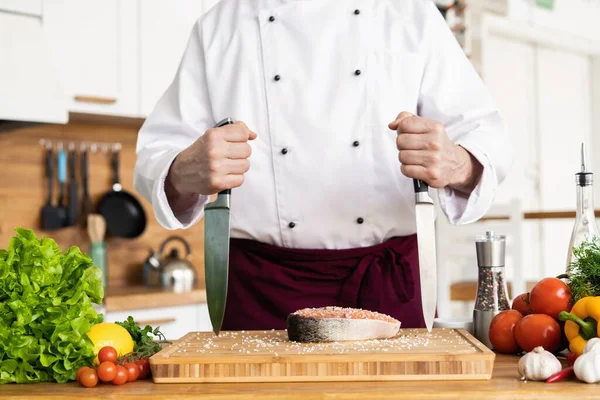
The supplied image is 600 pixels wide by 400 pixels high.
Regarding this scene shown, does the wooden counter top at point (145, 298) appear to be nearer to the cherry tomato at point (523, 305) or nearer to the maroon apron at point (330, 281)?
the maroon apron at point (330, 281)

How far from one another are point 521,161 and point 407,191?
424 cm

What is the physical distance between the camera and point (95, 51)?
2959 millimetres

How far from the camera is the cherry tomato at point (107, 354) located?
1.05 metres

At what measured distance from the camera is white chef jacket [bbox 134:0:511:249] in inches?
59.6

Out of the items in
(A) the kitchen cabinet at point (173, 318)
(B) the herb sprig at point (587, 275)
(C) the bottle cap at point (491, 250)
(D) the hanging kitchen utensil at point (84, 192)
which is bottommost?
(A) the kitchen cabinet at point (173, 318)

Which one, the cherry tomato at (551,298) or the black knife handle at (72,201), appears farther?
the black knife handle at (72,201)

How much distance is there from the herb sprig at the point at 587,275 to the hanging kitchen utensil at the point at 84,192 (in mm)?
2304

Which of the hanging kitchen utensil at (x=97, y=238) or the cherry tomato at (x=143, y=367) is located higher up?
the hanging kitchen utensil at (x=97, y=238)

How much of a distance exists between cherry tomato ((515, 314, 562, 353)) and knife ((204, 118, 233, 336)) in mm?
435

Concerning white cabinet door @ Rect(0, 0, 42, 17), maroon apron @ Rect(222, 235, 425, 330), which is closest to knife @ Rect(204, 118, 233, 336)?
maroon apron @ Rect(222, 235, 425, 330)

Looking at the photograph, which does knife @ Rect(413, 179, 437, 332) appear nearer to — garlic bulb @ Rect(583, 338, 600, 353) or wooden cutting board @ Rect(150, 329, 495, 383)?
wooden cutting board @ Rect(150, 329, 495, 383)

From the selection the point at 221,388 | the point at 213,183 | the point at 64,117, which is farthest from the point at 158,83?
the point at 221,388

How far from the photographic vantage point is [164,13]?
3172 mm

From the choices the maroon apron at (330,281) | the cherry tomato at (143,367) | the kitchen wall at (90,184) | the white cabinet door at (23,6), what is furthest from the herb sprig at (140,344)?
the kitchen wall at (90,184)
